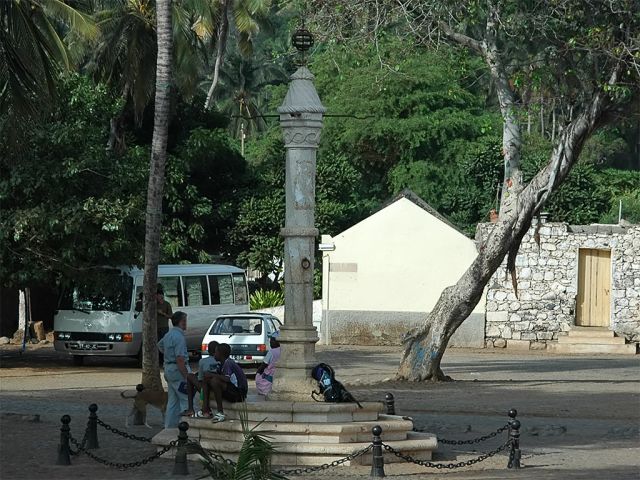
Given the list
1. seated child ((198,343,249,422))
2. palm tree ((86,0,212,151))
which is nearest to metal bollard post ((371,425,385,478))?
seated child ((198,343,249,422))

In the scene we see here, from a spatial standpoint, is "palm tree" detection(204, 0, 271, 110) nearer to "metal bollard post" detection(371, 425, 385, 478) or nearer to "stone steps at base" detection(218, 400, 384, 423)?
"stone steps at base" detection(218, 400, 384, 423)

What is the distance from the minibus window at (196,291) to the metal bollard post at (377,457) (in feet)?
57.4

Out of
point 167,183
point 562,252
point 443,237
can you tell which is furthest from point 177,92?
point 562,252

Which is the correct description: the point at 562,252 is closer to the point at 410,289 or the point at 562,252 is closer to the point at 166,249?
the point at 410,289

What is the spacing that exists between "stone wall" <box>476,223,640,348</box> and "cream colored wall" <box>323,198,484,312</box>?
0.81 metres

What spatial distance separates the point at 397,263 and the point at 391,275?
15.1 inches

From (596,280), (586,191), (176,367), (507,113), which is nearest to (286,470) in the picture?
(176,367)

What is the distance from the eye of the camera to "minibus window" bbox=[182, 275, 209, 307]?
2981 centimetres

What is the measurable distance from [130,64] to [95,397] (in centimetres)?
1833

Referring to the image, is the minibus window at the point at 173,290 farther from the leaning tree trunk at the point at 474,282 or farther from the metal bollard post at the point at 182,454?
the metal bollard post at the point at 182,454

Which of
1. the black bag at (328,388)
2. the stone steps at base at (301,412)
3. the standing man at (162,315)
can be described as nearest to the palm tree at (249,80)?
the standing man at (162,315)

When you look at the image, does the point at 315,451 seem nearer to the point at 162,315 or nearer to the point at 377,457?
the point at 377,457

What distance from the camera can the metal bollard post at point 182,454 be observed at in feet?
41.5

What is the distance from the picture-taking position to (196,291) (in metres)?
30.1
